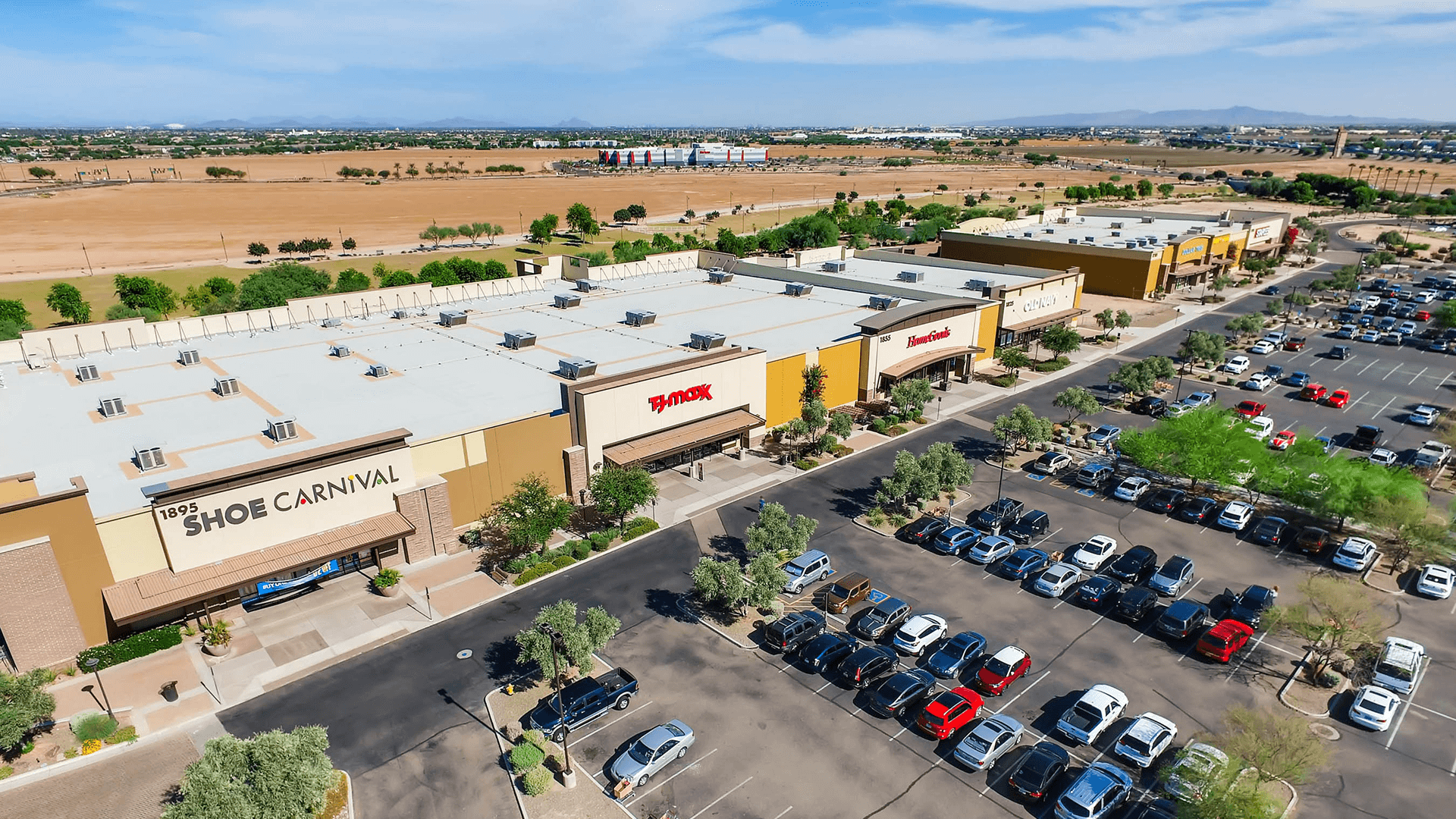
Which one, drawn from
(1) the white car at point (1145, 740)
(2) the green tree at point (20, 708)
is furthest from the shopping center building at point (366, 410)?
(1) the white car at point (1145, 740)

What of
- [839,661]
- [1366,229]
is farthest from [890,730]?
[1366,229]

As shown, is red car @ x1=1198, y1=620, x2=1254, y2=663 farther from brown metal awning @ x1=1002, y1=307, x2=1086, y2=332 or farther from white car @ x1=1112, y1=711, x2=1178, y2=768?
brown metal awning @ x1=1002, y1=307, x2=1086, y2=332

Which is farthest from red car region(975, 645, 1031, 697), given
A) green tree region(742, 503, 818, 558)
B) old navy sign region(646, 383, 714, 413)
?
old navy sign region(646, 383, 714, 413)

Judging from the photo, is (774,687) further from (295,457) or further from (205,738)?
(295,457)

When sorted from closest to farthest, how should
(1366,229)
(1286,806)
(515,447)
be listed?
(1286,806), (515,447), (1366,229)

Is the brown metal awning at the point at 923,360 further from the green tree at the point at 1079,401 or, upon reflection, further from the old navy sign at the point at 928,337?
the green tree at the point at 1079,401

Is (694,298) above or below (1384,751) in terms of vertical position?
above

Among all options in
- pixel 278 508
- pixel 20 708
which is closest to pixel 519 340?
pixel 278 508

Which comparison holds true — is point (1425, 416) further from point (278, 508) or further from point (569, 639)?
point (278, 508)
